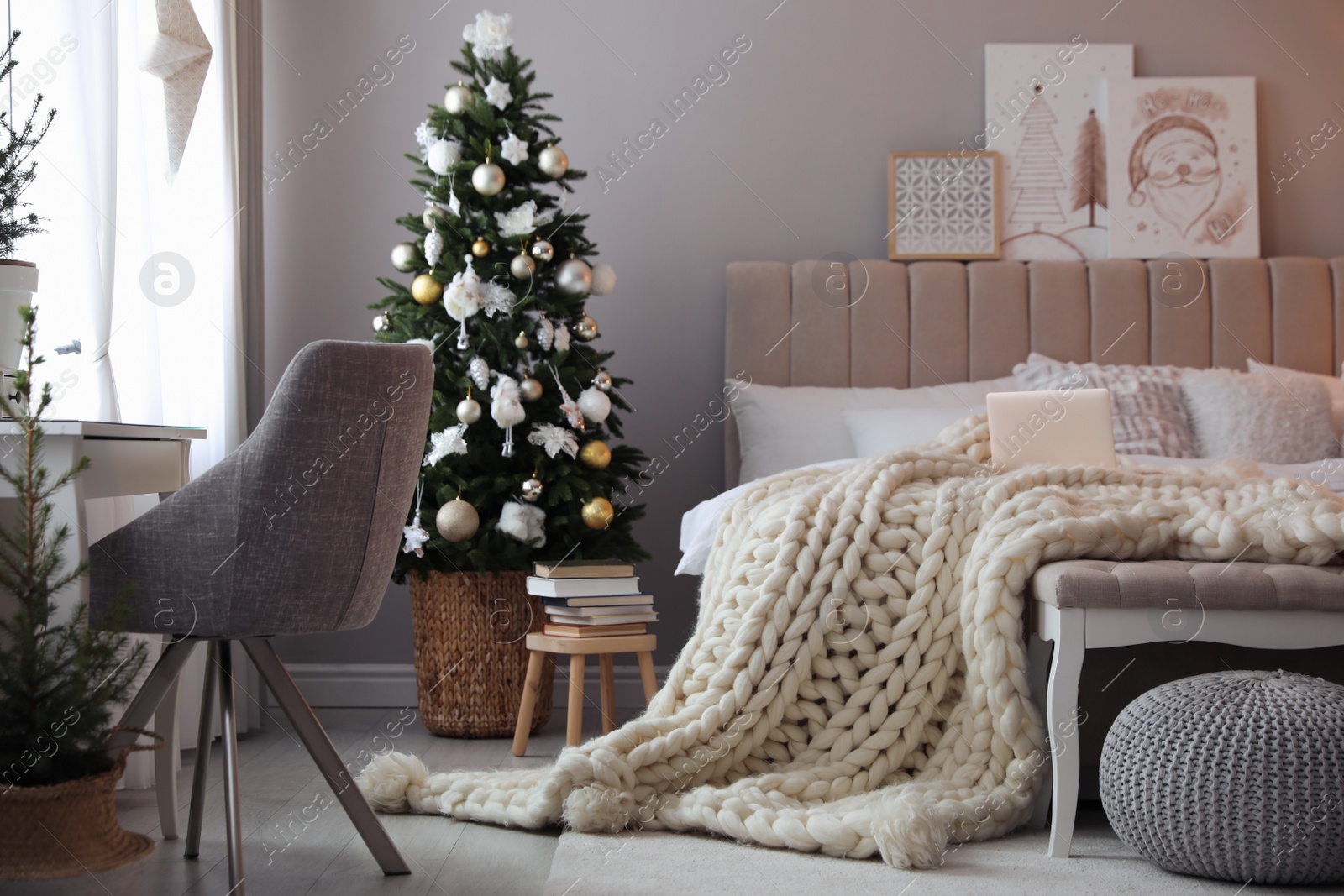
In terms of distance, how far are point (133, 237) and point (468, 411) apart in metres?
0.86

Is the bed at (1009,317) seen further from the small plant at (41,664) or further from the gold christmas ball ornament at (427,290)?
the small plant at (41,664)

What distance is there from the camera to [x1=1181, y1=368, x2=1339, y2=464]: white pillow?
305 centimetres

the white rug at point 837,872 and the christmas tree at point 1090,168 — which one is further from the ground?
the christmas tree at point 1090,168

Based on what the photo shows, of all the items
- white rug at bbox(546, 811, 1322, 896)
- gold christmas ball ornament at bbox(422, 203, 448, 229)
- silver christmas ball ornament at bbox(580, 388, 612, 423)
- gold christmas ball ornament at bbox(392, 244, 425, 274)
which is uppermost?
gold christmas ball ornament at bbox(422, 203, 448, 229)

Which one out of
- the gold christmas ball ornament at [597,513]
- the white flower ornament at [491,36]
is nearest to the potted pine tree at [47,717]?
the gold christmas ball ornament at [597,513]

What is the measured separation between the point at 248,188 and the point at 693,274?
4.41ft

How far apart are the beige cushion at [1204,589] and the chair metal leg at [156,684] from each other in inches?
52.5

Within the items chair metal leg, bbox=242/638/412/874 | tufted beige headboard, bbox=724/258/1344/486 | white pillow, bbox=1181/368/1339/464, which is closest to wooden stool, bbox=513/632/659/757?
chair metal leg, bbox=242/638/412/874

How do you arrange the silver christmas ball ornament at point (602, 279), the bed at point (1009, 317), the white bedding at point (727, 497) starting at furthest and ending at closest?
the bed at point (1009, 317)
the silver christmas ball ornament at point (602, 279)
the white bedding at point (727, 497)

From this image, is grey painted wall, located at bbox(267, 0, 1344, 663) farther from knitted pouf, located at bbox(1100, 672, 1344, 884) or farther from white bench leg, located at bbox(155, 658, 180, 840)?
knitted pouf, located at bbox(1100, 672, 1344, 884)

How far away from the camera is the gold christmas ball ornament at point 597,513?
9.19 ft

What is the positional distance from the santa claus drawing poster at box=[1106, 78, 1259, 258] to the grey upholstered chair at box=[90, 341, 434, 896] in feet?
9.14

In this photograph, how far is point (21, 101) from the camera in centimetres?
223

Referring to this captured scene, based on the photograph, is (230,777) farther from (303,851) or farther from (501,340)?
(501,340)
